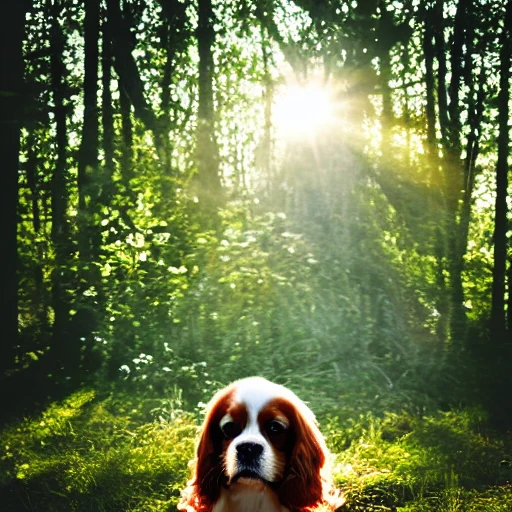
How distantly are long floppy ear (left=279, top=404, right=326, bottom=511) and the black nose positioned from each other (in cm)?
14

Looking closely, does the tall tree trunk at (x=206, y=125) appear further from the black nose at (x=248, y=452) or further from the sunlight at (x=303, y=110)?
the black nose at (x=248, y=452)

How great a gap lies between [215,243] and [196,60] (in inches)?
40.3

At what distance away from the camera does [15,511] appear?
3.27 metres

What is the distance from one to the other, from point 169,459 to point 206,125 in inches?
68.2

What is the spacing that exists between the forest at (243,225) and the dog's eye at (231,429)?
1.33 meters

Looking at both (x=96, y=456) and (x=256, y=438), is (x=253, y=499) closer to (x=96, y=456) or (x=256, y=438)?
(x=256, y=438)

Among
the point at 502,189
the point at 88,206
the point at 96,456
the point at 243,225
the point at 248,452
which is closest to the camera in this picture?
the point at 248,452

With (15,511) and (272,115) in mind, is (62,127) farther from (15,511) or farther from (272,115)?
(15,511)

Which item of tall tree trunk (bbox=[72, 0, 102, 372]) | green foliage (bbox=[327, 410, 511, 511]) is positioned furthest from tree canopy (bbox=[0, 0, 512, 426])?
green foliage (bbox=[327, 410, 511, 511])

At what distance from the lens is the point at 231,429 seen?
193 cm

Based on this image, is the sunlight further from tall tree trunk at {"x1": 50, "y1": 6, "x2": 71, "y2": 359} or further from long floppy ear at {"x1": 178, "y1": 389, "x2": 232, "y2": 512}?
long floppy ear at {"x1": 178, "y1": 389, "x2": 232, "y2": 512}

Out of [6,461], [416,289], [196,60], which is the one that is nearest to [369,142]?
[416,289]

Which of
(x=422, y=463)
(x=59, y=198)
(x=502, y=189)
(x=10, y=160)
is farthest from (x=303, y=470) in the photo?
(x=10, y=160)

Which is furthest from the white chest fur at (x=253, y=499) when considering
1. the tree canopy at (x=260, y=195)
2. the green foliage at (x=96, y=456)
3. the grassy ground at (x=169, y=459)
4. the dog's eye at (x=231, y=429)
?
the tree canopy at (x=260, y=195)
